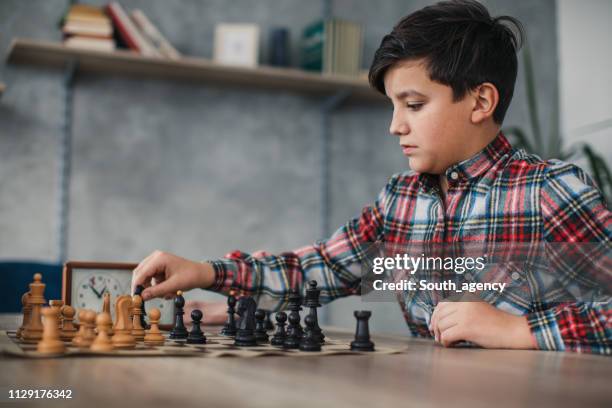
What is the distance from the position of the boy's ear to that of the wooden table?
2.31ft

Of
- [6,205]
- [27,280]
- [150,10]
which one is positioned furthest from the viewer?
[150,10]

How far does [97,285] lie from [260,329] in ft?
1.37

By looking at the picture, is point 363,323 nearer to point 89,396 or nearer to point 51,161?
point 89,396

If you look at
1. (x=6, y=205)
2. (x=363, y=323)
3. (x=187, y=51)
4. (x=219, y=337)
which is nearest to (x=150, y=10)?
(x=187, y=51)

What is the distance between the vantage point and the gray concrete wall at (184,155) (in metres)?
3.13

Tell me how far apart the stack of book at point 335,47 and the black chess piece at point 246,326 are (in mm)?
2303

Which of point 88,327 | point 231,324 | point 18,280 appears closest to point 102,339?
point 88,327

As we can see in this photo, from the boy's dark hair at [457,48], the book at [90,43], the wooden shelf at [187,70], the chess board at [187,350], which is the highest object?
the book at [90,43]

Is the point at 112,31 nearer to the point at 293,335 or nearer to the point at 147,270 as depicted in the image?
the point at 147,270

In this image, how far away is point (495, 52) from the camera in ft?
5.24

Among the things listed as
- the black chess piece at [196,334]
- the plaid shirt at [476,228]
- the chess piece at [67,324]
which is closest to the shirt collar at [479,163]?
the plaid shirt at [476,228]

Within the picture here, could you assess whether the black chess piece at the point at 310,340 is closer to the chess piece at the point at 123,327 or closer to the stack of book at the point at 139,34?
the chess piece at the point at 123,327

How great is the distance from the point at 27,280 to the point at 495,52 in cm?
191

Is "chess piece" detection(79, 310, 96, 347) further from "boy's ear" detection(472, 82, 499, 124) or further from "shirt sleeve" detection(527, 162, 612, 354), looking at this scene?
"boy's ear" detection(472, 82, 499, 124)
